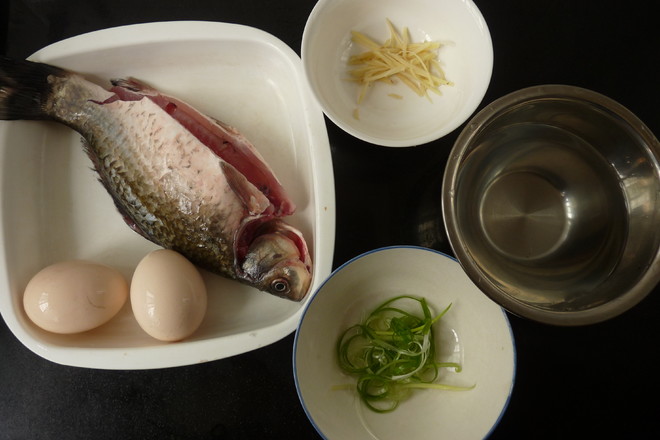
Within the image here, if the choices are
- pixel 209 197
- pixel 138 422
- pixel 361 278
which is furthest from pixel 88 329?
pixel 361 278

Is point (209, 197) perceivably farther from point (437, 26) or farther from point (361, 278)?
point (437, 26)

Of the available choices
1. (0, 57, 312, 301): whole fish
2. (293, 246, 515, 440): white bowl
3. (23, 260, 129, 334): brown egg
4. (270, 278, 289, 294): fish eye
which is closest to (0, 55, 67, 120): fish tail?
(0, 57, 312, 301): whole fish

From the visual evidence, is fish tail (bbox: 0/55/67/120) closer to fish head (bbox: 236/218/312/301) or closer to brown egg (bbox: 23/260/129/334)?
brown egg (bbox: 23/260/129/334)

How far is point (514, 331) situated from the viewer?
0.91m

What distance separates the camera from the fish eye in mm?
846

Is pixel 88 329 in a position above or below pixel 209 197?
below

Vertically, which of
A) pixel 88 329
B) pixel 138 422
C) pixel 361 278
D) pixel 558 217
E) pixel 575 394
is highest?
pixel 558 217

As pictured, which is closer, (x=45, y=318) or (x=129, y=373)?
(x=45, y=318)

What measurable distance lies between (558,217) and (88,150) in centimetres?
100

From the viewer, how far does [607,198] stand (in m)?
0.78

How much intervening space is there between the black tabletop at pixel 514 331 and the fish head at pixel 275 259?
10 cm

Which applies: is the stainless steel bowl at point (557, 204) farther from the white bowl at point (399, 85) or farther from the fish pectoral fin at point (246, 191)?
the fish pectoral fin at point (246, 191)

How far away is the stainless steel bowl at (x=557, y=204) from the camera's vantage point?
67cm

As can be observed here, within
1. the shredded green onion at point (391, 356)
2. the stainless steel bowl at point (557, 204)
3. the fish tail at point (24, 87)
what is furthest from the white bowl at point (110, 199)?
the stainless steel bowl at point (557, 204)
